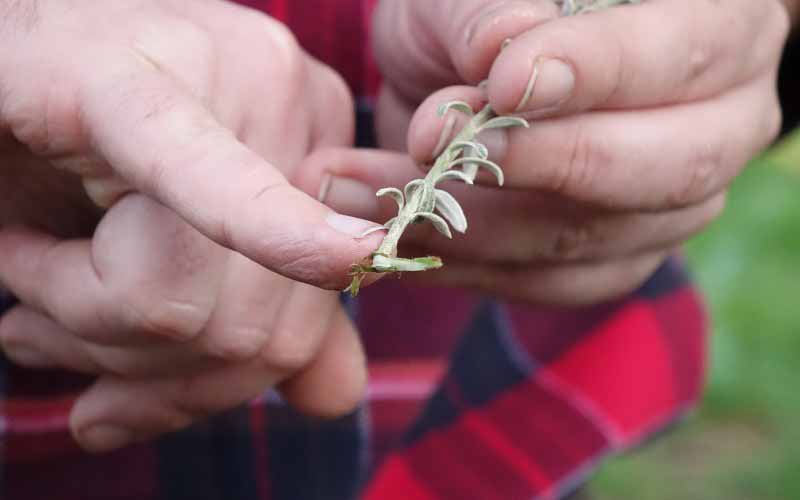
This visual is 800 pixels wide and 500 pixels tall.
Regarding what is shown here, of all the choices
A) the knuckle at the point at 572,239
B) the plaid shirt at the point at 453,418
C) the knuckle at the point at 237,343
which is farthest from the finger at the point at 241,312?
the plaid shirt at the point at 453,418

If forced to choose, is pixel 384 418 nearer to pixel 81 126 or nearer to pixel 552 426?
pixel 552 426

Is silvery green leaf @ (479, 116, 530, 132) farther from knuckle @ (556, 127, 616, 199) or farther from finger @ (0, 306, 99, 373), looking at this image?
finger @ (0, 306, 99, 373)

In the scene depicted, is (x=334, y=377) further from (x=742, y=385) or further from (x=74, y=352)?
(x=742, y=385)

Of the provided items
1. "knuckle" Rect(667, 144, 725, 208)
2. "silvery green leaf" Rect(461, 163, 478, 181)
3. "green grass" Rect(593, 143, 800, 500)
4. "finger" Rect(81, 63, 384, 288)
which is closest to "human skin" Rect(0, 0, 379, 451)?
"finger" Rect(81, 63, 384, 288)

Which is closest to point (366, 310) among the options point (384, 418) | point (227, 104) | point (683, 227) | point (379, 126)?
point (384, 418)

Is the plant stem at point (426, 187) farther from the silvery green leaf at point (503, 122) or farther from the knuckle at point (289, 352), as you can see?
the knuckle at point (289, 352)

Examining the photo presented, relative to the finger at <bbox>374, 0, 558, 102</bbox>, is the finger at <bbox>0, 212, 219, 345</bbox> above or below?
below
